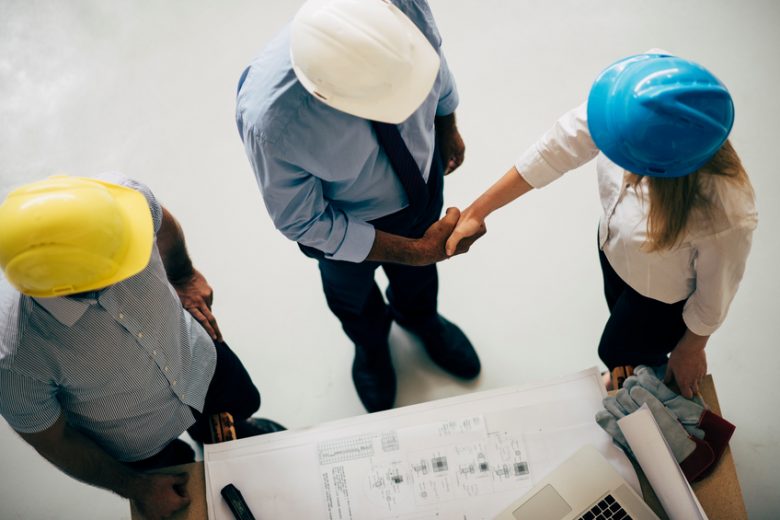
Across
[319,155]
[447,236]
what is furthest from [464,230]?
[319,155]

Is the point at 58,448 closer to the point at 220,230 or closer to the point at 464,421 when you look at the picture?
the point at 464,421

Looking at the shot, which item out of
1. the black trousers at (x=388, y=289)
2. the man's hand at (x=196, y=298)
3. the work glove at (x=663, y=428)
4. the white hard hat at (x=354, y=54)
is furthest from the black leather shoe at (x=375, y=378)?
the white hard hat at (x=354, y=54)

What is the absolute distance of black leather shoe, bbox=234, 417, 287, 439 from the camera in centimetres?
212

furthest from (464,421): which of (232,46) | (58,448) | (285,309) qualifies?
(232,46)

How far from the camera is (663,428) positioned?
4.70 feet

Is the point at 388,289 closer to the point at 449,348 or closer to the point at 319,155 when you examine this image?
the point at 449,348

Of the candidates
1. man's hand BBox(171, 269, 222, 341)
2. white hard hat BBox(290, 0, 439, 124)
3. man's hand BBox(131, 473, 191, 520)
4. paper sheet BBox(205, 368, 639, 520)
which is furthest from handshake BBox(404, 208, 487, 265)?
man's hand BBox(131, 473, 191, 520)

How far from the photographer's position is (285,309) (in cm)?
263

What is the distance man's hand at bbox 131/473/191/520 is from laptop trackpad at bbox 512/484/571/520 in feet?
2.80

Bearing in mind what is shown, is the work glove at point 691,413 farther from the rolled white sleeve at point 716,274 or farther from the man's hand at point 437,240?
the man's hand at point 437,240

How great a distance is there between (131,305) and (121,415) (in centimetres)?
32

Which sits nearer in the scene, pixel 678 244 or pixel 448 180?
pixel 678 244

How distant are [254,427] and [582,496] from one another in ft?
4.08

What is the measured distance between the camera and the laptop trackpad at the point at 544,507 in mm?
1444
